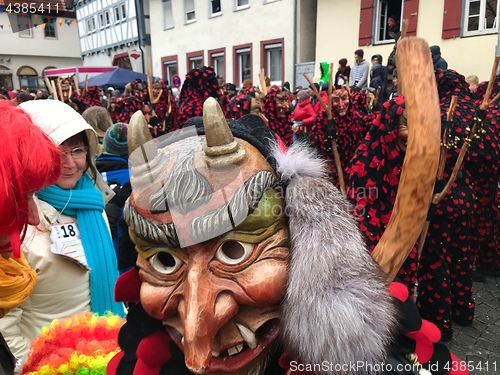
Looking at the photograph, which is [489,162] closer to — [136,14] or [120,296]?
[120,296]

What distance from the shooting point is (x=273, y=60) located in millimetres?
14422

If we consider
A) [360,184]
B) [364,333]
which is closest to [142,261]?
[364,333]

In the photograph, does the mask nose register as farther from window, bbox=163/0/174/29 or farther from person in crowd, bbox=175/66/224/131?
window, bbox=163/0/174/29

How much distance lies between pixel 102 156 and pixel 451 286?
290 centimetres

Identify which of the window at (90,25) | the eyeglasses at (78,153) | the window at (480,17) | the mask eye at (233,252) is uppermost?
the window at (90,25)

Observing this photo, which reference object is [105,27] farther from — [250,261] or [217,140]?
[250,261]

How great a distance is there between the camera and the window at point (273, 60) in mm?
13992

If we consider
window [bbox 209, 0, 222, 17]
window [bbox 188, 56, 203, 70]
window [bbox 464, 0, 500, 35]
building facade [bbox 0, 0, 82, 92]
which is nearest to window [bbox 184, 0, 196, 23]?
window [bbox 209, 0, 222, 17]

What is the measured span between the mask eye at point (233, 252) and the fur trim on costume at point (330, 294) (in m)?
0.10

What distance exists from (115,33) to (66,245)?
74.8 feet

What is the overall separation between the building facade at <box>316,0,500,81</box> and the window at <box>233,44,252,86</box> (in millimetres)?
3543

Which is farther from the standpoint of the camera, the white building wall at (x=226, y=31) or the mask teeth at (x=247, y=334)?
the white building wall at (x=226, y=31)

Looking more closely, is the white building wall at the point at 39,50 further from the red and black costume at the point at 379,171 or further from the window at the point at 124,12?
the red and black costume at the point at 379,171

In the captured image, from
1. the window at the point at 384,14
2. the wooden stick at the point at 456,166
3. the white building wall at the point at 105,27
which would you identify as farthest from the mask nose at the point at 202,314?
the white building wall at the point at 105,27
